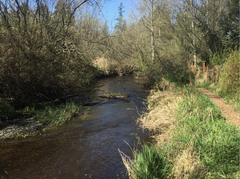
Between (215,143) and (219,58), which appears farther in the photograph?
(219,58)

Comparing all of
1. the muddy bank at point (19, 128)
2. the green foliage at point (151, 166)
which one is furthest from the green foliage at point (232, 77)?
the muddy bank at point (19, 128)

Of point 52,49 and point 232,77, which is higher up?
point 52,49

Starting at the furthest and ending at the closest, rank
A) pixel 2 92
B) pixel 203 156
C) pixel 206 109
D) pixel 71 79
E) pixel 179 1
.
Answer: pixel 179 1 < pixel 71 79 < pixel 2 92 < pixel 206 109 < pixel 203 156

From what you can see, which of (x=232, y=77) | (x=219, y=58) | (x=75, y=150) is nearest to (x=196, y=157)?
(x=75, y=150)

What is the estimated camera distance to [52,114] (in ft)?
25.3

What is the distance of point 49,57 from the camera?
8672 millimetres

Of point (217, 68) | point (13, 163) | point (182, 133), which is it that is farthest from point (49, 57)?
point (217, 68)

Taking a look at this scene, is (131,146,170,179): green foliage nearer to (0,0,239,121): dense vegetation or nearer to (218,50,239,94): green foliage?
(0,0,239,121): dense vegetation

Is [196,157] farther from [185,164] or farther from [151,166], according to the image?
[151,166]

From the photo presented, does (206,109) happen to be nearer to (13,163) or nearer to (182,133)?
(182,133)

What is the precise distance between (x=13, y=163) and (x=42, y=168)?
0.84 metres

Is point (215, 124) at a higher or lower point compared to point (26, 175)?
higher

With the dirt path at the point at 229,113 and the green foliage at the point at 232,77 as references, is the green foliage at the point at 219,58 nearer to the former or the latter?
the green foliage at the point at 232,77

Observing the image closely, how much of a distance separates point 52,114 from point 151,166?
17.3 ft
